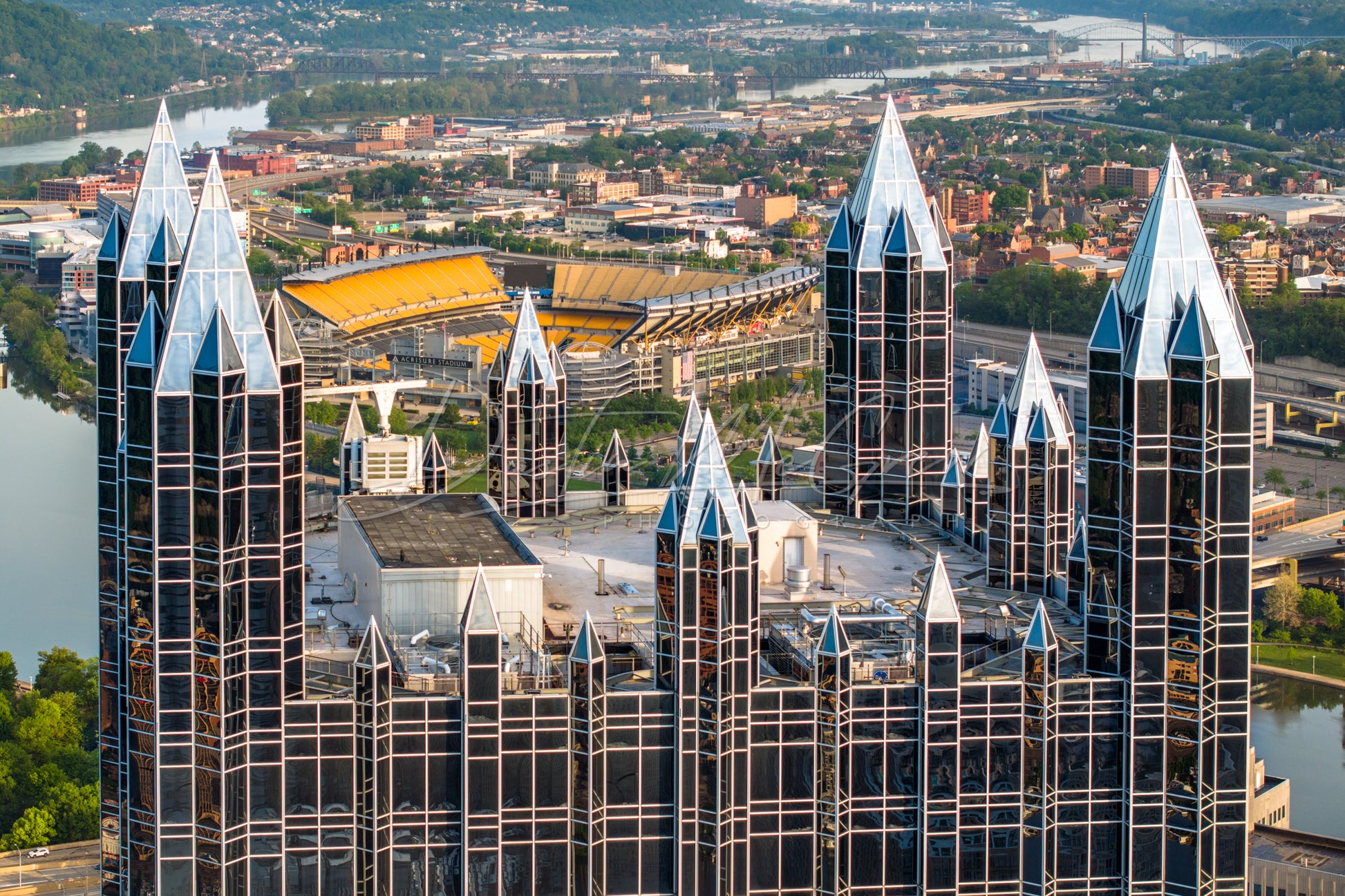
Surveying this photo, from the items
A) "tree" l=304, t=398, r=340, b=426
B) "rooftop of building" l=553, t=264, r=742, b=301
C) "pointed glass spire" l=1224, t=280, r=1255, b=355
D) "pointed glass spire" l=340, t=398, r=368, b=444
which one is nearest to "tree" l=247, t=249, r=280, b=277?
"rooftop of building" l=553, t=264, r=742, b=301

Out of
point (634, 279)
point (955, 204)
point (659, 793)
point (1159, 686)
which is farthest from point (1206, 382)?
point (955, 204)

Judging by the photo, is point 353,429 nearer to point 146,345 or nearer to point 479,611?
point 146,345

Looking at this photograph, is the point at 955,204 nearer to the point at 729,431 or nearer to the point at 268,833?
the point at 729,431

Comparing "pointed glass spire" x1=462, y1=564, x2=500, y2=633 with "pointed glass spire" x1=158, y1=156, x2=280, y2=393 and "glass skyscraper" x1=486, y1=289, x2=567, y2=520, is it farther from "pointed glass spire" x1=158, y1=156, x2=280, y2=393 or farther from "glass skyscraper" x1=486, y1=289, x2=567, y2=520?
"glass skyscraper" x1=486, y1=289, x2=567, y2=520

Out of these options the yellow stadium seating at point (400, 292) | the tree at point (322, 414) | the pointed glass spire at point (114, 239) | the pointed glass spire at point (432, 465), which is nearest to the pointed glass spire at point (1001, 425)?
the pointed glass spire at point (432, 465)

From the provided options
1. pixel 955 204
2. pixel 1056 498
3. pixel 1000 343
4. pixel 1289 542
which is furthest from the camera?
pixel 955 204

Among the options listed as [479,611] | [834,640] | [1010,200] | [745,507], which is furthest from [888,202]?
[1010,200]
